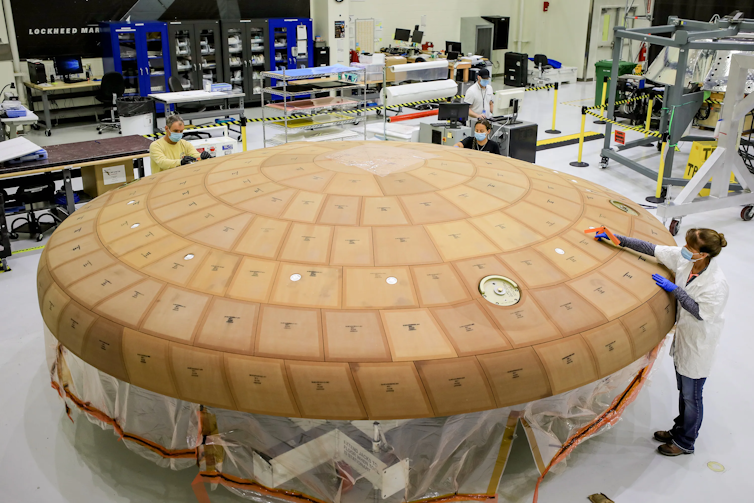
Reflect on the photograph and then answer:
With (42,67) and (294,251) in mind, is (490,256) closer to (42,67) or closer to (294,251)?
(294,251)

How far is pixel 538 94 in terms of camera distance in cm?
1994

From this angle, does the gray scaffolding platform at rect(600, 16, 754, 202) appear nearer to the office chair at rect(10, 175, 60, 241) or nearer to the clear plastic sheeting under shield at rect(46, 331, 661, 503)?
the clear plastic sheeting under shield at rect(46, 331, 661, 503)

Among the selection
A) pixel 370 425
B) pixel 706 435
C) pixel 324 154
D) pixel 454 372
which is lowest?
pixel 706 435

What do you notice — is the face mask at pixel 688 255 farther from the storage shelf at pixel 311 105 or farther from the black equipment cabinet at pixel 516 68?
the black equipment cabinet at pixel 516 68

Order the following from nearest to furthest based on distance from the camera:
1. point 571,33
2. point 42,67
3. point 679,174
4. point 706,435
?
point 706,435 < point 679,174 < point 42,67 < point 571,33

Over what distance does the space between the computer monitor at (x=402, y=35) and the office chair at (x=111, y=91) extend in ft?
28.1

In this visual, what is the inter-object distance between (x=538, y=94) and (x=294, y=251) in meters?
17.2

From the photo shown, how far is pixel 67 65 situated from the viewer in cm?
1429

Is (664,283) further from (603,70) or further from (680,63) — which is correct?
(603,70)

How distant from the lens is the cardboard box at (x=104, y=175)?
29.7ft

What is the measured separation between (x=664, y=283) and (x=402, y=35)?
54.2 ft

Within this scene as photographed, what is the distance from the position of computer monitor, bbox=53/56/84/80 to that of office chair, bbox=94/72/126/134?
0.68 m

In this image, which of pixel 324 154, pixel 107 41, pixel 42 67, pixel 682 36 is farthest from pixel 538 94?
pixel 324 154

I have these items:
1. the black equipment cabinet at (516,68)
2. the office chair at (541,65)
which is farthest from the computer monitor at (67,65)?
the office chair at (541,65)
